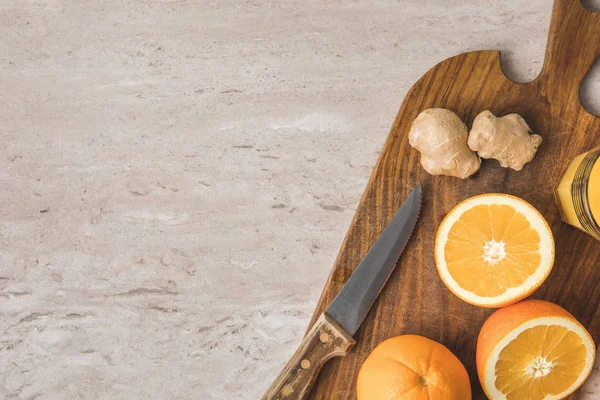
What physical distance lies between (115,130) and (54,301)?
18.8 inches

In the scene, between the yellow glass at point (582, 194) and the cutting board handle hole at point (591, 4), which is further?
the cutting board handle hole at point (591, 4)

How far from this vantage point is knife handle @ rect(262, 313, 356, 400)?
1274 mm

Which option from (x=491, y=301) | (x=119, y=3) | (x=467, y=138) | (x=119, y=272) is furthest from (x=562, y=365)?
(x=119, y=3)

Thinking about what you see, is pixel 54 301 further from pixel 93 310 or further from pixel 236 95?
pixel 236 95

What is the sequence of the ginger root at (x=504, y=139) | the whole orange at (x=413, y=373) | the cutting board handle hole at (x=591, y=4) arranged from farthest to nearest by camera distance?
the cutting board handle hole at (x=591, y=4) < the ginger root at (x=504, y=139) < the whole orange at (x=413, y=373)

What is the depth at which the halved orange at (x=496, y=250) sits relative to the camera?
3.82 feet

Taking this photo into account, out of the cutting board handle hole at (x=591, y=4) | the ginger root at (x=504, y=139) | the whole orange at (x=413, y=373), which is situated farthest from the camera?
the cutting board handle hole at (x=591, y=4)

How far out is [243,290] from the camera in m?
1.43

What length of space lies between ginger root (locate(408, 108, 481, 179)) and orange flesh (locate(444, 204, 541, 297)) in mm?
119

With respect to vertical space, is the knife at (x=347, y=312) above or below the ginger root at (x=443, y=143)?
below

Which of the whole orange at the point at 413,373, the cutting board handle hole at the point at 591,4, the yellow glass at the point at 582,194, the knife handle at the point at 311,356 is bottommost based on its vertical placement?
the knife handle at the point at 311,356

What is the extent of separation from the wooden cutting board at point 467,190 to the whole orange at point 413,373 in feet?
0.34

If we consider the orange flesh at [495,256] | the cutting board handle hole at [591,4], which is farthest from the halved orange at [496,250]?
the cutting board handle hole at [591,4]

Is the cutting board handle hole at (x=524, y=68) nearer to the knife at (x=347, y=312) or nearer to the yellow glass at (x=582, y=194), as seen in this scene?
the yellow glass at (x=582, y=194)
